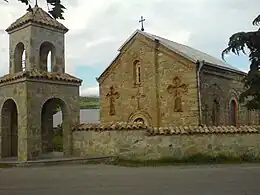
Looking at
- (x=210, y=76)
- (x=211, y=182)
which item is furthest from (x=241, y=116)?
(x=211, y=182)

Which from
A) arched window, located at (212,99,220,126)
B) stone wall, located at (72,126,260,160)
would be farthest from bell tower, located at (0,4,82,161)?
arched window, located at (212,99,220,126)

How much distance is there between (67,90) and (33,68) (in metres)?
1.65

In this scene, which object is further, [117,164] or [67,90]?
[67,90]

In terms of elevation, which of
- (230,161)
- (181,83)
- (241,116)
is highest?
(181,83)

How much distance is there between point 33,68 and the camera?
14.8m

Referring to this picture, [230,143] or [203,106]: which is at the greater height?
[203,106]

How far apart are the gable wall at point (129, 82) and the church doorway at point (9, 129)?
8313 mm

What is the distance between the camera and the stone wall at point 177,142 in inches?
561

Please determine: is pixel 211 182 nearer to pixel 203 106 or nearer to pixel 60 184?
pixel 60 184

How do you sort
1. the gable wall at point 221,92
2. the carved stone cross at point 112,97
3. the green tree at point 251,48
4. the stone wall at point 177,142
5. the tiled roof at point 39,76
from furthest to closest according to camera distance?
the carved stone cross at point 112,97
the gable wall at point 221,92
the stone wall at point 177,142
the tiled roof at point 39,76
the green tree at point 251,48

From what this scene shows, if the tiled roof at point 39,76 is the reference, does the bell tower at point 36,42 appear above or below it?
above

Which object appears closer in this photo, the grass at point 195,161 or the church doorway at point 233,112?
the grass at point 195,161

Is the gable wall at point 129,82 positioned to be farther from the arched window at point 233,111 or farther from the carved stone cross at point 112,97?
the arched window at point 233,111

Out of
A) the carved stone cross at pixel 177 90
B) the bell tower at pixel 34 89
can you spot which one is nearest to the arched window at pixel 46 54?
the bell tower at pixel 34 89
